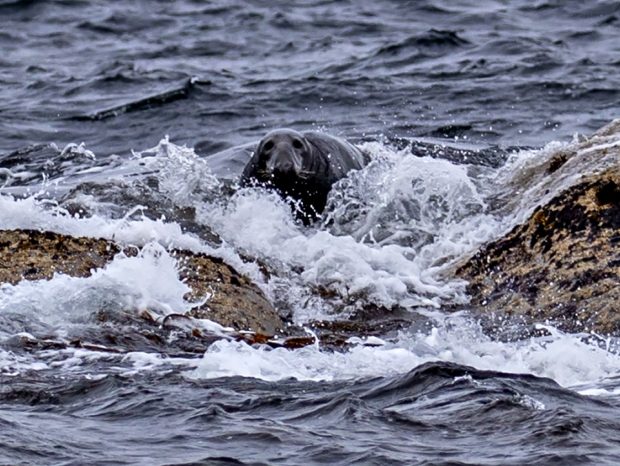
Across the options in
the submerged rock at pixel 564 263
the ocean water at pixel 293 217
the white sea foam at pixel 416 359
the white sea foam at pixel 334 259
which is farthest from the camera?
the submerged rock at pixel 564 263

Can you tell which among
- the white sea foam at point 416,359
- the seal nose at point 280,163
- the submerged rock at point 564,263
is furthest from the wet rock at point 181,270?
the seal nose at point 280,163

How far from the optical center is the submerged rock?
7.95m

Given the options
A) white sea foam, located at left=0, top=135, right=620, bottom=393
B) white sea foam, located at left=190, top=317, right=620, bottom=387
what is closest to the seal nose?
white sea foam, located at left=0, top=135, right=620, bottom=393

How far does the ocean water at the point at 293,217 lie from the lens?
5.67 meters

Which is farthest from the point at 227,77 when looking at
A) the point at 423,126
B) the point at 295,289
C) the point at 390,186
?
the point at 295,289

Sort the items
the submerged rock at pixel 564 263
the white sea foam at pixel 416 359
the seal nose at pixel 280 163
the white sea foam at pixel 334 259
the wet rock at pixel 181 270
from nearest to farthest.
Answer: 1. the white sea foam at pixel 416 359
2. the white sea foam at pixel 334 259
3. the submerged rock at pixel 564 263
4. the wet rock at pixel 181 270
5. the seal nose at pixel 280 163

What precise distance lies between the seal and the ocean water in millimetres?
158

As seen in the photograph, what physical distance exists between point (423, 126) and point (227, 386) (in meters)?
8.99

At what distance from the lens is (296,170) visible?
10.9 m

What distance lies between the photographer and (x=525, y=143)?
14039mm

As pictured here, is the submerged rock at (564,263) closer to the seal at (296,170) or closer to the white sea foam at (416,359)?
the white sea foam at (416,359)

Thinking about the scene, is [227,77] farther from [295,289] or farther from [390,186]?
[295,289]

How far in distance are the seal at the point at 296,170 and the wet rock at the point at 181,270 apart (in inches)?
83.7

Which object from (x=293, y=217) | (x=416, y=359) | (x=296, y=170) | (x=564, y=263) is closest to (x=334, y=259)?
(x=293, y=217)
